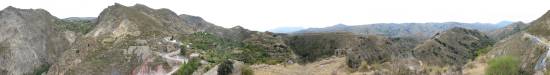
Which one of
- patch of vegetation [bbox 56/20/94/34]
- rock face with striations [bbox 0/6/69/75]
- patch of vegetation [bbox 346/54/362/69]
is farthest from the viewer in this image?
rock face with striations [bbox 0/6/69/75]

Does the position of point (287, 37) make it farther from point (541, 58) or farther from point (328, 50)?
point (541, 58)

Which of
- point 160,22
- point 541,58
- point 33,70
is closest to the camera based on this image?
point 541,58

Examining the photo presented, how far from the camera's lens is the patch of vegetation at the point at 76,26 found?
132 metres

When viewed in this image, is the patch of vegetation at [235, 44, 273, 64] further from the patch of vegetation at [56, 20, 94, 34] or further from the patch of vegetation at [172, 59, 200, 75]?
the patch of vegetation at [56, 20, 94, 34]

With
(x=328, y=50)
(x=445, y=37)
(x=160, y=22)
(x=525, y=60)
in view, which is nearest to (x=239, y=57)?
(x=328, y=50)

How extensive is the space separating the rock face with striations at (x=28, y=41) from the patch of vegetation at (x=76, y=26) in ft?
3.78

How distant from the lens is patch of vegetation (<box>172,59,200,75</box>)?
8162cm

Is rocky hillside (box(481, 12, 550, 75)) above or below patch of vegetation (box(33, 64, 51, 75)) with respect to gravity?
above

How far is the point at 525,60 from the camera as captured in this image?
2618 inches

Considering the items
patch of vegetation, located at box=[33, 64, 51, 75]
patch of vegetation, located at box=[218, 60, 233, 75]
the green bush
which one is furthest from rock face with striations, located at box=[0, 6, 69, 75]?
the green bush

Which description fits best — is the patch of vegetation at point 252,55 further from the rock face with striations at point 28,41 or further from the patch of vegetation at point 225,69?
the rock face with striations at point 28,41

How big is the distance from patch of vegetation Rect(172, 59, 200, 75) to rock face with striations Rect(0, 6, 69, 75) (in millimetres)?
52725

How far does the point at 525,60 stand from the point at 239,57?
42740mm

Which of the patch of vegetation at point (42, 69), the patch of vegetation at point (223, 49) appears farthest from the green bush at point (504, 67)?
the patch of vegetation at point (42, 69)
